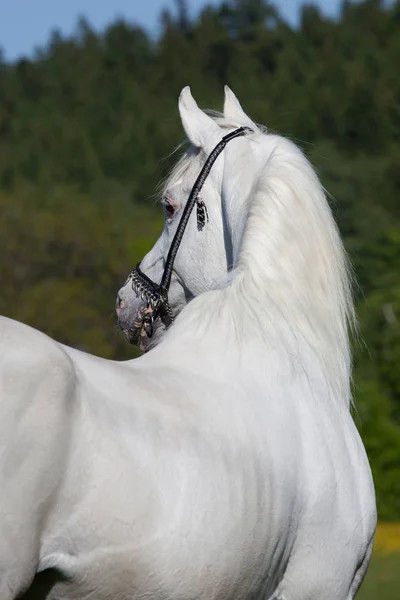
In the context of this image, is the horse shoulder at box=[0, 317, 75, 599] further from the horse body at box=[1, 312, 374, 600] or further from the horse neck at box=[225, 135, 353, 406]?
the horse neck at box=[225, 135, 353, 406]

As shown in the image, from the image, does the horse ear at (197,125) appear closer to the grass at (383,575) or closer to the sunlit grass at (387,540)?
the grass at (383,575)

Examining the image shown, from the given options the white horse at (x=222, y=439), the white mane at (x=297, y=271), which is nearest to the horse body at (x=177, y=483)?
the white horse at (x=222, y=439)

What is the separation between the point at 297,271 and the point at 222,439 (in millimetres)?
948

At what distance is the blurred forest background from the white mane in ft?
56.8

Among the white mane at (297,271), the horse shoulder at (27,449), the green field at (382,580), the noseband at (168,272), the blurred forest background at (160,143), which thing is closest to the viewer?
the horse shoulder at (27,449)

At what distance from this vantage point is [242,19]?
103000 millimetres

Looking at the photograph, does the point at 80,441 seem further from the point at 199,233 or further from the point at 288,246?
the point at 199,233

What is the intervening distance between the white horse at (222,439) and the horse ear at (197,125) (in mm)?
146

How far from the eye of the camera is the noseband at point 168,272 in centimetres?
451

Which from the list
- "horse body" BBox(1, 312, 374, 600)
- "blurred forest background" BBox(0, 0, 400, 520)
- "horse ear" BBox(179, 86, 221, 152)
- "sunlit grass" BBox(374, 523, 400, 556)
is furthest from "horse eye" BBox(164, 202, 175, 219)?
"blurred forest background" BBox(0, 0, 400, 520)

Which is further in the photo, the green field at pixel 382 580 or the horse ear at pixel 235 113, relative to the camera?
the green field at pixel 382 580

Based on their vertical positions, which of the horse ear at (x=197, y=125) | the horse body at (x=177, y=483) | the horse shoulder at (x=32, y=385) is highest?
the horse ear at (x=197, y=125)

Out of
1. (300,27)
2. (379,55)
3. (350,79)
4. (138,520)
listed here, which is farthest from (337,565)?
(300,27)

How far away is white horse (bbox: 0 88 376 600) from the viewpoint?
9.05 feet
